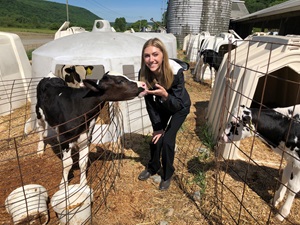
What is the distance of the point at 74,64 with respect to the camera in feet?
15.8

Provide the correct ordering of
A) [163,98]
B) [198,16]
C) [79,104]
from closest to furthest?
[163,98] → [79,104] → [198,16]

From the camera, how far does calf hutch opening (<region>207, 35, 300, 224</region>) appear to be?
327 cm

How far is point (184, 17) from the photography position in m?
26.1

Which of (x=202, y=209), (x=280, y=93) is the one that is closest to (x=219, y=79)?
(x=280, y=93)

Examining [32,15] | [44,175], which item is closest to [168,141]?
[44,175]

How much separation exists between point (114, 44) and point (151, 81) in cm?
220

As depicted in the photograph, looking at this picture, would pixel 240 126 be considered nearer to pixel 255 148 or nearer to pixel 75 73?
pixel 255 148

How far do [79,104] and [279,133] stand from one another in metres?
2.82

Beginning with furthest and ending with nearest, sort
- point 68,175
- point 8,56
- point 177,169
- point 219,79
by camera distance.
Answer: point 8,56 < point 219,79 < point 177,169 < point 68,175

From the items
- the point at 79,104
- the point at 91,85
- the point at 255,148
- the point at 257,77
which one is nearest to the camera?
the point at 91,85

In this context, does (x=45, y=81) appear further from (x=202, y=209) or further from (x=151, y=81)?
(x=202, y=209)

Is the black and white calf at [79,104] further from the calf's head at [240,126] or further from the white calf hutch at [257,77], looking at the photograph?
the white calf hutch at [257,77]

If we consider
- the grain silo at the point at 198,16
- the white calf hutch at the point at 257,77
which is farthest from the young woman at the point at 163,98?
the grain silo at the point at 198,16

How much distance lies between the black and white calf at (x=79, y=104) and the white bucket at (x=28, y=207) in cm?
45
